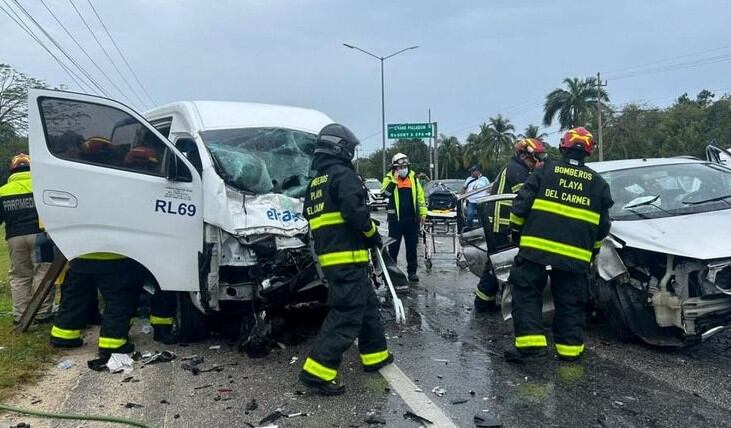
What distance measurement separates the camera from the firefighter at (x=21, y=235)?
616cm

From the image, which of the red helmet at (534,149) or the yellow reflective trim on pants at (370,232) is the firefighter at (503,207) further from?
the yellow reflective trim on pants at (370,232)

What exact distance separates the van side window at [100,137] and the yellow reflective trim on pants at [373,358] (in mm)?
2349

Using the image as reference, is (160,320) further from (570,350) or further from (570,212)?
(570,212)

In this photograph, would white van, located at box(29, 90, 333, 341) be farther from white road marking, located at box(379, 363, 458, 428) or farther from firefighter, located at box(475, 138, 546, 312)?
firefighter, located at box(475, 138, 546, 312)

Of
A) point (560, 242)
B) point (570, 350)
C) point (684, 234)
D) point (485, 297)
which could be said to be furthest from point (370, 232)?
point (485, 297)

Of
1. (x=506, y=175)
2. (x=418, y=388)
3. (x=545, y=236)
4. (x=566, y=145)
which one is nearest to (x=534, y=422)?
(x=418, y=388)

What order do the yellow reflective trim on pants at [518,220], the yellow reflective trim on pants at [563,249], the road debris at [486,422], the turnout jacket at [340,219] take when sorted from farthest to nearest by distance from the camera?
the yellow reflective trim on pants at [518,220], the yellow reflective trim on pants at [563,249], the turnout jacket at [340,219], the road debris at [486,422]

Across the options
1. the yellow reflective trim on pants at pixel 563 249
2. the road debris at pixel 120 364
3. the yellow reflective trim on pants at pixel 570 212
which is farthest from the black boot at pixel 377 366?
the road debris at pixel 120 364

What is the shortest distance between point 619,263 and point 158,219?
12.6 ft

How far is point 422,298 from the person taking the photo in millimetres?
7402

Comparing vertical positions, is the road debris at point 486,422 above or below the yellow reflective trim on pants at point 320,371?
below

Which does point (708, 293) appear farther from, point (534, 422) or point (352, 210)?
point (352, 210)

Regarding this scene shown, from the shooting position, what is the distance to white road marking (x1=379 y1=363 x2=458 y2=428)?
3.70 m

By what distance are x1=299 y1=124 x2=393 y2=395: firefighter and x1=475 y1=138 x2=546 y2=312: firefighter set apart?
1.82 m
